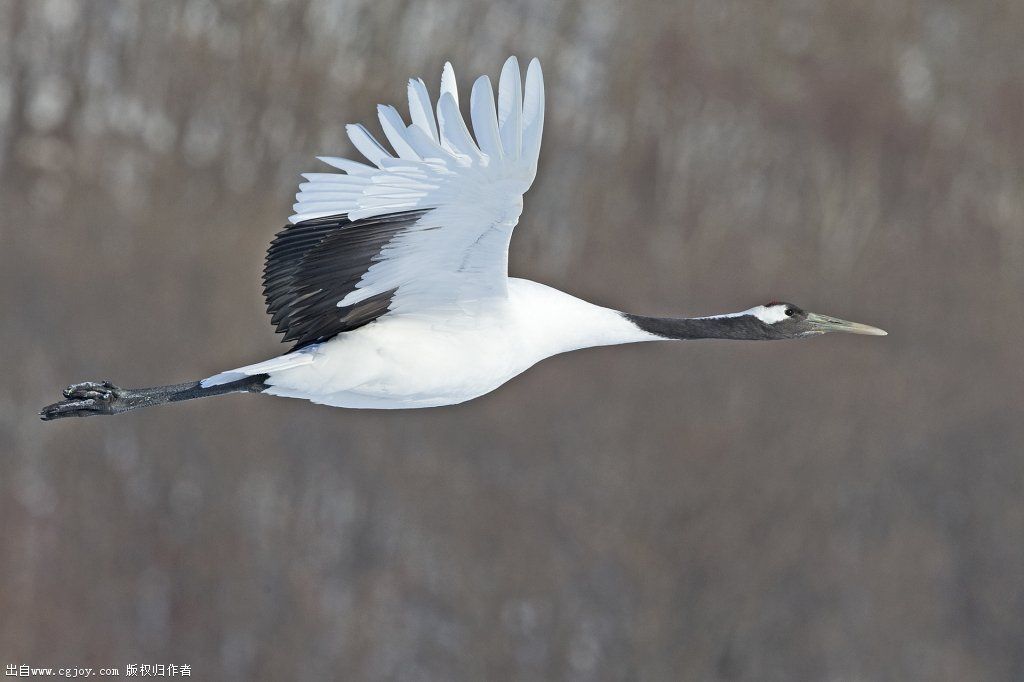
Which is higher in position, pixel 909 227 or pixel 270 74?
pixel 270 74

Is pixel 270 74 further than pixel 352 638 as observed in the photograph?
Yes

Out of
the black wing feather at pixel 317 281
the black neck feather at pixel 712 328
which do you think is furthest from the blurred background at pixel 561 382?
the black wing feather at pixel 317 281

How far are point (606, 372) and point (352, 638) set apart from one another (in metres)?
5.60

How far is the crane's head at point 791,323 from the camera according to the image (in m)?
12.1

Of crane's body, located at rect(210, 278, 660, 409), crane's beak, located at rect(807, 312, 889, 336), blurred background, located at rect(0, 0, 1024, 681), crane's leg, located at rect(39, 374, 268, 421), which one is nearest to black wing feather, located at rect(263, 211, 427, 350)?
crane's body, located at rect(210, 278, 660, 409)

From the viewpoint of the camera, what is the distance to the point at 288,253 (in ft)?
35.6

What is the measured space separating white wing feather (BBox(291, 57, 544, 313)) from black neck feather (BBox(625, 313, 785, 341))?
59.5 inches

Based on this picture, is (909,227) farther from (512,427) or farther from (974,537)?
(512,427)

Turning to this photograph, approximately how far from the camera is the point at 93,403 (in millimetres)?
11297

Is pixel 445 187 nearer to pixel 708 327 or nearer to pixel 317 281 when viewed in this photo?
pixel 317 281

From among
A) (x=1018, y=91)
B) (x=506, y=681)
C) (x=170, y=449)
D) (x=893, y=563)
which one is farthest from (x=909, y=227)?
(x=170, y=449)

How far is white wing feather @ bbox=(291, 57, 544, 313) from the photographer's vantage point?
8.80 metres

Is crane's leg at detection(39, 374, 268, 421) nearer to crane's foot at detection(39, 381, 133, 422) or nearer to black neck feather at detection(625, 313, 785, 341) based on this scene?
crane's foot at detection(39, 381, 133, 422)

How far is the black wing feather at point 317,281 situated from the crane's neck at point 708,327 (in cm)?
190
